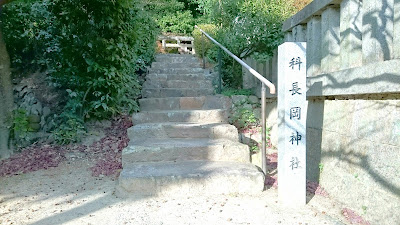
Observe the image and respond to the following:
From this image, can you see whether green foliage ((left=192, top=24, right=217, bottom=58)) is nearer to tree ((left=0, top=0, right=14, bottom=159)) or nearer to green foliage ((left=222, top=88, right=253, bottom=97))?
green foliage ((left=222, top=88, right=253, bottom=97))

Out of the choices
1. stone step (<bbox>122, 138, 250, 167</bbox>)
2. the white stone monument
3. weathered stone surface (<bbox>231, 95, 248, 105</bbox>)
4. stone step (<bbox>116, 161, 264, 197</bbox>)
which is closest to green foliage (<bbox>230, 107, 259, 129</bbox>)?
weathered stone surface (<bbox>231, 95, 248, 105</bbox>)

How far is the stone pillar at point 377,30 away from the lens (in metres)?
2.09

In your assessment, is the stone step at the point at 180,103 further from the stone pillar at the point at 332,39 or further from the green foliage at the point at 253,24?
the stone pillar at the point at 332,39

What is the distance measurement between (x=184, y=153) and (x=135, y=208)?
0.96 meters

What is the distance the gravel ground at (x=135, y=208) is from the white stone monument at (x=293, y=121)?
0.19m

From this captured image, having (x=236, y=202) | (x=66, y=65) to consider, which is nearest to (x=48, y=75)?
(x=66, y=65)

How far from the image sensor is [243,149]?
133 inches

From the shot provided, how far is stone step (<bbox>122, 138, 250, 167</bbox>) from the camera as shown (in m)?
3.28

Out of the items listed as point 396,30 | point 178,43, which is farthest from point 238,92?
point 178,43

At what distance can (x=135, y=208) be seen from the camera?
2.53 m

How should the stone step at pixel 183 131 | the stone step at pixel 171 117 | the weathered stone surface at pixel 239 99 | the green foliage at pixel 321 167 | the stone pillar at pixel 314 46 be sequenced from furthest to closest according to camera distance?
the weathered stone surface at pixel 239 99 < the stone step at pixel 171 117 < the stone step at pixel 183 131 < the stone pillar at pixel 314 46 < the green foliage at pixel 321 167

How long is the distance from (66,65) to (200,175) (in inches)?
103

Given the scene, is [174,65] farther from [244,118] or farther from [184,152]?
[184,152]

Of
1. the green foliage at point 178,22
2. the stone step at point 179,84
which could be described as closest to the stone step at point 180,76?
the stone step at point 179,84
